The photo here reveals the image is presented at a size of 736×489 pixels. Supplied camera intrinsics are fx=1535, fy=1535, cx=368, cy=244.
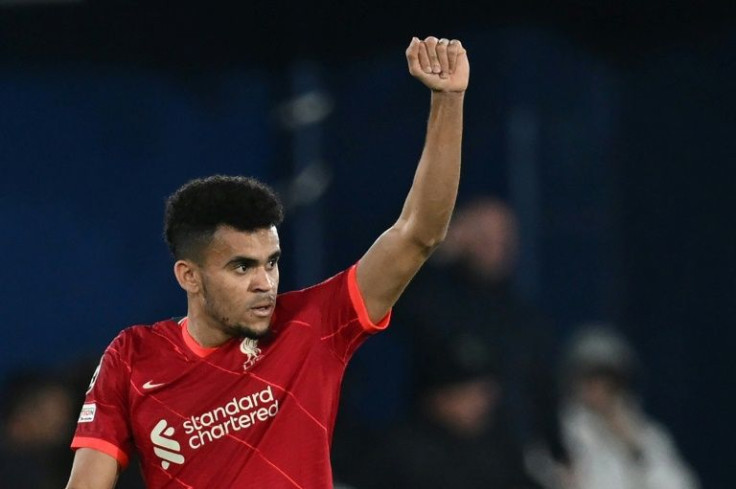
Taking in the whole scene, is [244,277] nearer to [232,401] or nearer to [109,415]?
[232,401]

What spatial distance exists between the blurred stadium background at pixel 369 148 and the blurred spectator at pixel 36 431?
147cm

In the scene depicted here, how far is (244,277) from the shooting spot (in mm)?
3619

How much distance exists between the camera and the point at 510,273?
23.7 ft

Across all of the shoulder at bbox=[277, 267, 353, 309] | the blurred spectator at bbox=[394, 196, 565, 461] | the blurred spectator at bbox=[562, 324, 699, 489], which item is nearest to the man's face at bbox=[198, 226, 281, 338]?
the shoulder at bbox=[277, 267, 353, 309]

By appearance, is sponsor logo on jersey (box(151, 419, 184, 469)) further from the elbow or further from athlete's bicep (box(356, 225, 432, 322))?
the elbow

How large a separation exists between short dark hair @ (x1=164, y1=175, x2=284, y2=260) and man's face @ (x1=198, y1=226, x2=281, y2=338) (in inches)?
0.9

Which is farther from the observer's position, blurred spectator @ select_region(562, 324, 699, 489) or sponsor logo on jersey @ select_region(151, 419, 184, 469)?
blurred spectator @ select_region(562, 324, 699, 489)

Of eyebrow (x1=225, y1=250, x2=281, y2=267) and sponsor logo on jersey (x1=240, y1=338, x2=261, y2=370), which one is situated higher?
eyebrow (x1=225, y1=250, x2=281, y2=267)

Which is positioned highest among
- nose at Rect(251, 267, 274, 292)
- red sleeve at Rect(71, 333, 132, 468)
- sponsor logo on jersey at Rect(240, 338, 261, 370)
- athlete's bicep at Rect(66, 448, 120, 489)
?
nose at Rect(251, 267, 274, 292)

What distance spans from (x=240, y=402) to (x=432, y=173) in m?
0.72

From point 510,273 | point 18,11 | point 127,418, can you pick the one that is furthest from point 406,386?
point 127,418

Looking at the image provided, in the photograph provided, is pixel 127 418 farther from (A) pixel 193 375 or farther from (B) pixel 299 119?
(B) pixel 299 119

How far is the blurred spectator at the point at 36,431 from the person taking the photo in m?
5.53

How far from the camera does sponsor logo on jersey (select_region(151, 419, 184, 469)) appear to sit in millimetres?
3654
